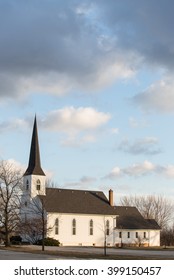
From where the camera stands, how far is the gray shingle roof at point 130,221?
100625 mm

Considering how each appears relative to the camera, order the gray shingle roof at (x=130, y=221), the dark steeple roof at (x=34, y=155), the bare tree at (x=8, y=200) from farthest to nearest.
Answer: the gray shingle roof at (x=130, y=221) < the dark steeple roof at (x=34, y=155) < the bare tree at (x=8, y=200)

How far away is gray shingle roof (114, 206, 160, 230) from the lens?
100625 millimetres

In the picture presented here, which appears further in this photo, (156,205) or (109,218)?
(156,205)

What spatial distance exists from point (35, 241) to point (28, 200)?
1389 centimetres

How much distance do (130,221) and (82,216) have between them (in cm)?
1131

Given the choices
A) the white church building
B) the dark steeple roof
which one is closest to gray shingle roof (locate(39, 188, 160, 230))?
the white church building

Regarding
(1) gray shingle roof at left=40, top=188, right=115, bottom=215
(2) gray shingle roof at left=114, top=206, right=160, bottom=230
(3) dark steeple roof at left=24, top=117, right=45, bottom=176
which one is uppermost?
(3) dark steeple roof at left=24, top=117, right=45, bottom=176

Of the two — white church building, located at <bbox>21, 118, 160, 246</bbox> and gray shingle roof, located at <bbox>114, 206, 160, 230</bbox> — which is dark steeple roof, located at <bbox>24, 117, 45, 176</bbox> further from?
gray shingle roof, located at <bbox>114, 206, 160, 230</bbox>

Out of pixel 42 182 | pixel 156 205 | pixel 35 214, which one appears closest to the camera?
pixel 35 214

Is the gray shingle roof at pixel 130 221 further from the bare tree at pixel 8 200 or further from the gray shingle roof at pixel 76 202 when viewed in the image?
the bare tree at pixel 8 200

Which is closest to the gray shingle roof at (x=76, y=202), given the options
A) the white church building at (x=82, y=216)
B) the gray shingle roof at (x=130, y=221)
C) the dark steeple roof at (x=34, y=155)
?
the white church building at (x=82, y=216)
